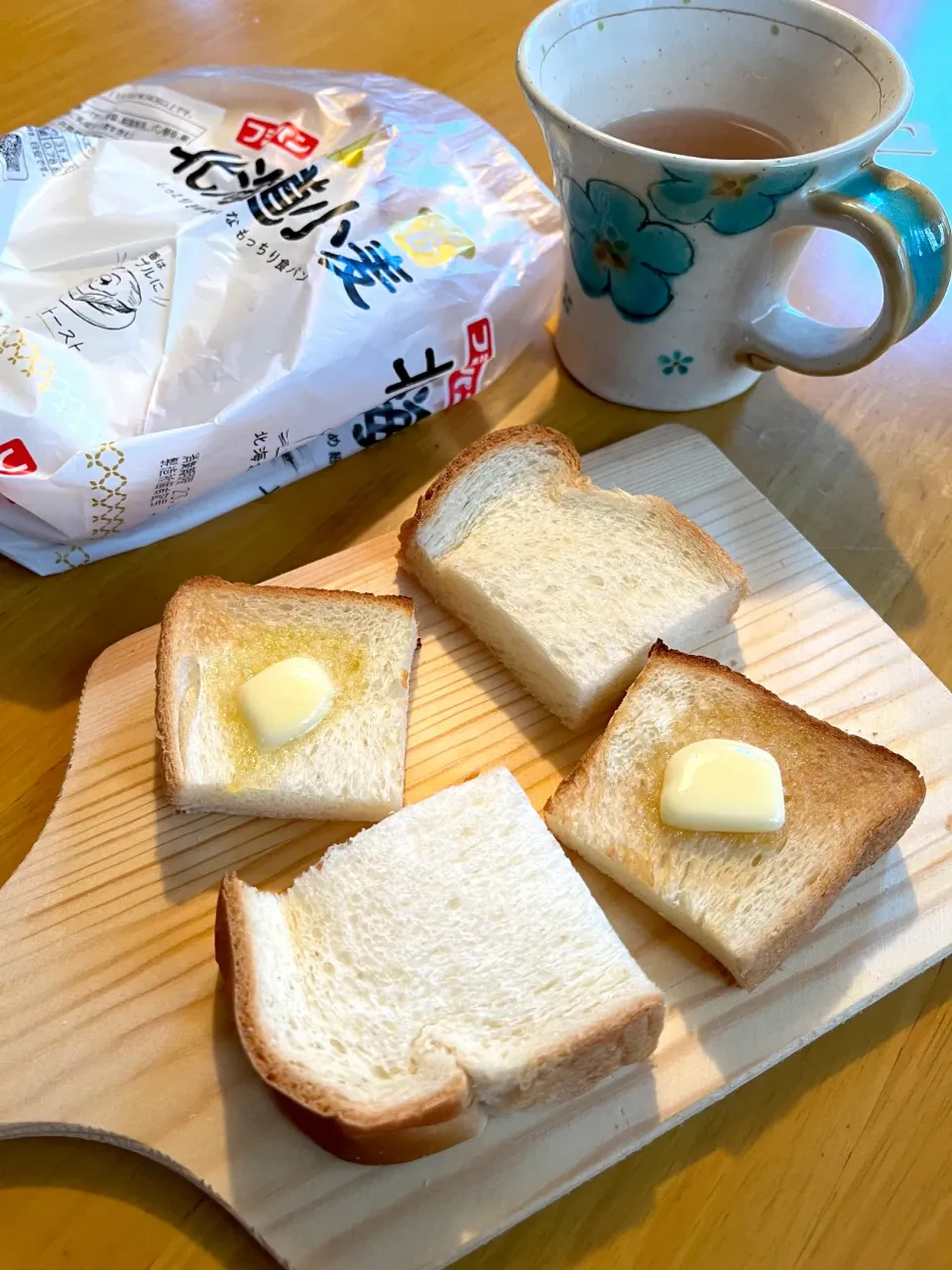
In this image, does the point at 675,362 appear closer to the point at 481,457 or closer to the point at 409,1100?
the point at 481,457

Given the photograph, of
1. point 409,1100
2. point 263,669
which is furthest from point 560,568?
point 409,1100

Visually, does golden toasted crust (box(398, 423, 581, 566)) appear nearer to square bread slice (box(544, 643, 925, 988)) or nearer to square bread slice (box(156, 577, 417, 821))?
square bread slice (box(156, 577, 417, 821))

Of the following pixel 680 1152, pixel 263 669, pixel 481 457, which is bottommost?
pixel 680 1152

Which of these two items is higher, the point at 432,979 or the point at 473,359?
the point at 473,359

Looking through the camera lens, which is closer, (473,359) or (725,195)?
(725,195)

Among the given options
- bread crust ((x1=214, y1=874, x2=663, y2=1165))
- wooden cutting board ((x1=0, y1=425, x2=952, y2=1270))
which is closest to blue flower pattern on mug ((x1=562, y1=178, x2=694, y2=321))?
wooden cutting board ((x1=0, y1=425, x2=952, y2=1270))

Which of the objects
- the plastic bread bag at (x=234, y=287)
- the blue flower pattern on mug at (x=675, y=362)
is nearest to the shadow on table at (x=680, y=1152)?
the blue flower pattern on mug at (x=675, y=362)

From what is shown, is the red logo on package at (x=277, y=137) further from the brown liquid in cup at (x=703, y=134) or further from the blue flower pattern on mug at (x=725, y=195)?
the blue flower pattern on mug at (x=725, y=195)
